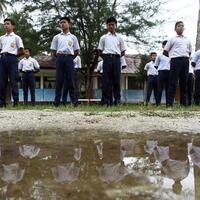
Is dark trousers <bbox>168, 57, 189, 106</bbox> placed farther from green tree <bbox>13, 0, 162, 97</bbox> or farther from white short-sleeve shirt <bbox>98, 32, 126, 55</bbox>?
green tree <bbox>13, 0, 162, 97</bbox>

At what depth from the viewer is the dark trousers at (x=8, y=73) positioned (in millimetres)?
7672

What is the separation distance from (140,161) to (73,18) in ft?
71.6

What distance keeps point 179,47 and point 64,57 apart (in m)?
1.99

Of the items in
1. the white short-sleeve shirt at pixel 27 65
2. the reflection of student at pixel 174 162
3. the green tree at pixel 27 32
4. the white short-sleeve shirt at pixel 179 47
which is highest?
the green tree at pixel 27 32

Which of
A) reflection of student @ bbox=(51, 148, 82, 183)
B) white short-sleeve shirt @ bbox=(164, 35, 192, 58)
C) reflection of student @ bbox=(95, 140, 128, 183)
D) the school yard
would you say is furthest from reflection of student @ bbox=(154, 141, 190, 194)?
white short-sleeve shirt @ bbox=(164, 35, 192, 58)

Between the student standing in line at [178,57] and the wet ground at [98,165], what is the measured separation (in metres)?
3.92

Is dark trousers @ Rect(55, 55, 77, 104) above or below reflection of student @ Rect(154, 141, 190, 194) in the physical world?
above

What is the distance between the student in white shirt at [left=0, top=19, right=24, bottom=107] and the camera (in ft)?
25.2

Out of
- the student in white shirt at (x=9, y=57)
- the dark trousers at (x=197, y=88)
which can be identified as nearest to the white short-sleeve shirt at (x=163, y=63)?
the dark trousers at (x=197, y=88)

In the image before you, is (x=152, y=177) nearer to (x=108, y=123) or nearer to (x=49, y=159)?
(x=49, y=159)

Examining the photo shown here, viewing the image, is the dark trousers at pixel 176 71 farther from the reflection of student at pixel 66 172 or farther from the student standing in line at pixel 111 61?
the reflection of student at pixel 66 172

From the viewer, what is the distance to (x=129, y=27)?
79.5 feet

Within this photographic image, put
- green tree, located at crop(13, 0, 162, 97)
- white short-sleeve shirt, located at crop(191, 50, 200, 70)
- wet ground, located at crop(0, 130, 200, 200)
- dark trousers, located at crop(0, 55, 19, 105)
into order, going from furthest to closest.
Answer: green tree, located at crop(13, 0, 162, 97)
white short-sleeve shirt, located at crop(191, 50, 200, 70)
dark trousers, located at crop(0, 55, 19, 105)
wet ground, located at crop(0, 130, 200, 200)

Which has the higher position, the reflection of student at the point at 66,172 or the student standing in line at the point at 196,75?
the student standing in line at the point at 196,75
